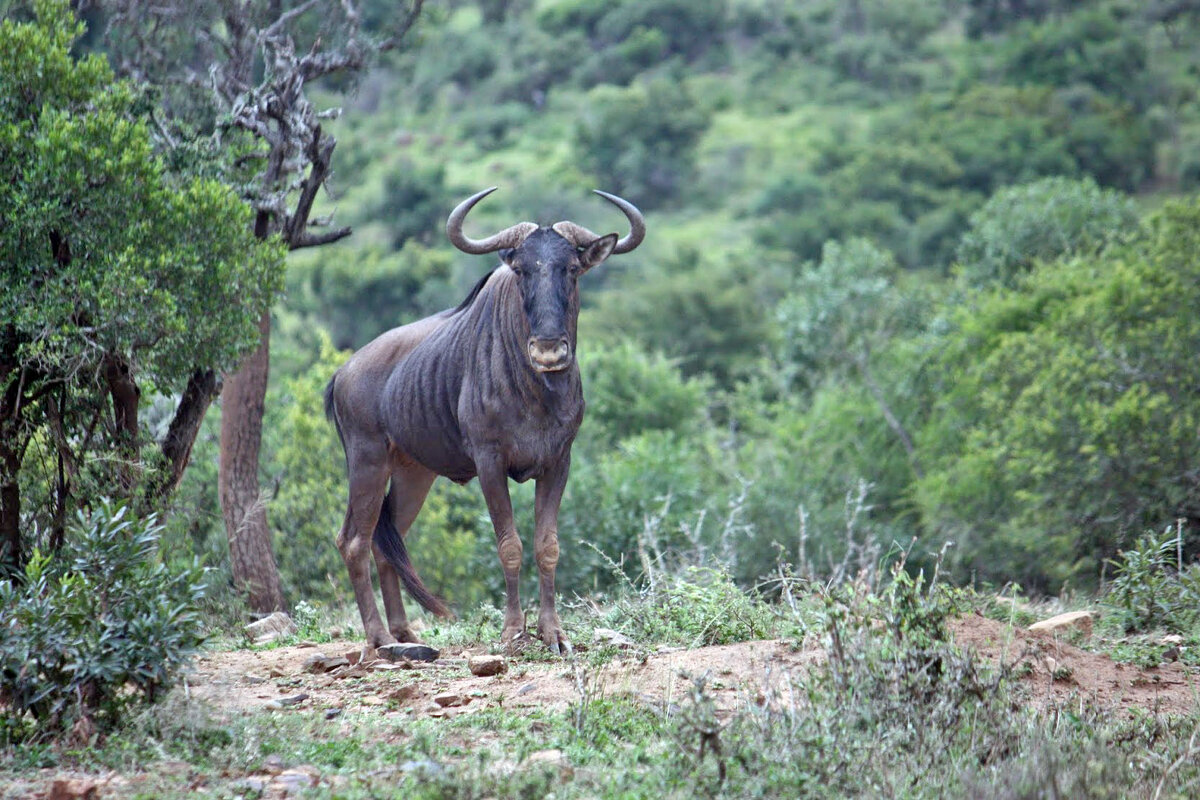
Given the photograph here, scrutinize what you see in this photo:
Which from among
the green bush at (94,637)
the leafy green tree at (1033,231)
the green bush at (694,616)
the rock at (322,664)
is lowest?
the leafy green tree at (1033,231)

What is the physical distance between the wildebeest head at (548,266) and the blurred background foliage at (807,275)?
1.70 metres

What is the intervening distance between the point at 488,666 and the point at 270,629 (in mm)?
3568

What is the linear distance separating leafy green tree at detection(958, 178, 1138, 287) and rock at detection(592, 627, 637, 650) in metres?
25.2

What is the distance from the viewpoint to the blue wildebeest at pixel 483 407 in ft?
27.2

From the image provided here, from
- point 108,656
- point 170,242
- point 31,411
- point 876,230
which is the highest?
point 170,242

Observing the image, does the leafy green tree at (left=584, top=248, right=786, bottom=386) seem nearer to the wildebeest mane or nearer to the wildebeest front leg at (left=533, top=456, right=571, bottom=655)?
the wildebeest mane

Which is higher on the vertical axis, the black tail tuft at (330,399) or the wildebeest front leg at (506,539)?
the black tail tuft at (330,399)

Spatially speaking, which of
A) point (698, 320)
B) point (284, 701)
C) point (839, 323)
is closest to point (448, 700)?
point (284, 701)

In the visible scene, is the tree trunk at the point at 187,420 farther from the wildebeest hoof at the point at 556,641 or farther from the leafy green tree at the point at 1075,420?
the leafy green tree at the point at 1075,420

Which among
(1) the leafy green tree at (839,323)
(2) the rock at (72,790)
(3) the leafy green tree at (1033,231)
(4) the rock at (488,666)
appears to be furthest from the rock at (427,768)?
(3) the leafy green tree at (1033,231)

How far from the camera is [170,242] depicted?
8.85 metres

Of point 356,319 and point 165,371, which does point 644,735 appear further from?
point 356,319

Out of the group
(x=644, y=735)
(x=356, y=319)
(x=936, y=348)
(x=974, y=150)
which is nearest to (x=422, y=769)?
(x=644, y=735)

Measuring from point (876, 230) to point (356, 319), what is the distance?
22.2 meters
